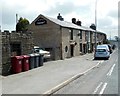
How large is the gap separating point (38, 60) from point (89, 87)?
11.8 metres

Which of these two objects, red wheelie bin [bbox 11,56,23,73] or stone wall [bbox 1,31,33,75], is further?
red wheelie bin [bbox 11,56,23,73]

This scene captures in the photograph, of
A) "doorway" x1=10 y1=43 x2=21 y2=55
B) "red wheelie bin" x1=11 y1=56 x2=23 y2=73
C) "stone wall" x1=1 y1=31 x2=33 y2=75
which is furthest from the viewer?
"doorway" x1=10 y1=43 x2=21 y2=55

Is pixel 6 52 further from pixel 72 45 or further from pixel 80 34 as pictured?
pixel 80 34

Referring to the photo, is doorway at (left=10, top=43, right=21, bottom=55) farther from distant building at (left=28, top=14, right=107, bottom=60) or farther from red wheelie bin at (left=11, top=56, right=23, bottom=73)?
distant building at (left=28, top=14, right=107, bottom=60)

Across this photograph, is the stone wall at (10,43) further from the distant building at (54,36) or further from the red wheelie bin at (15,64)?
the distant building at (54,36)

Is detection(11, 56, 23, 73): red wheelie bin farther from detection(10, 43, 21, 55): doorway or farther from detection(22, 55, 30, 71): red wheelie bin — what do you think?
detection(10, 43, 21, 55): doorway

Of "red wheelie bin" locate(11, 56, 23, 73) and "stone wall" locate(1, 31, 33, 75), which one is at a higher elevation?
"stone wall" locate(1, 31, 33, 75)

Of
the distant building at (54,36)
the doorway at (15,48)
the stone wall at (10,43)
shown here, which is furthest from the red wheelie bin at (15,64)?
the distant building at (54,36)

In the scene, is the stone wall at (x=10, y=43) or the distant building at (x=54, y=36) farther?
the distant building at (x=54, y=36)

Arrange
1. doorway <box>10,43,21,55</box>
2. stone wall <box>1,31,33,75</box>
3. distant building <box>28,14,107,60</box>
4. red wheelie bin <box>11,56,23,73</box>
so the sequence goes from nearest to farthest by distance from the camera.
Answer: stone wall <box>1,31,33,75</box>, red wheelie bin <box>11,56,23,73</box>, doorway <box>10,43,21,55</box>, distant building <box>28,14,107,60</box>

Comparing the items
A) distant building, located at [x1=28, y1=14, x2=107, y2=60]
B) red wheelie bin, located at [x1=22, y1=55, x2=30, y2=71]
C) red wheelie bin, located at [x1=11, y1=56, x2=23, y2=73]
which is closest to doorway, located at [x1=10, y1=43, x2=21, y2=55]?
red wheelie bin, located at [x1=22, y1=55, x2=30, y2=71]

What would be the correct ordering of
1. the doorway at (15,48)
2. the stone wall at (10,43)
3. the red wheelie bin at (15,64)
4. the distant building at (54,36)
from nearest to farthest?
1. the stone wall at (10,43)
2. the red wheelie bin at (15,64)
3. the doorway at (15,48)
4. the distant building at (54,36)

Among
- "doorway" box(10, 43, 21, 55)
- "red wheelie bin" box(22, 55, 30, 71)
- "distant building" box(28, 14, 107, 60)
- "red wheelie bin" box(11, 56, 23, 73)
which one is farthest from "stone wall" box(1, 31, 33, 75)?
"distant building" box(28, 14, 107, 60)

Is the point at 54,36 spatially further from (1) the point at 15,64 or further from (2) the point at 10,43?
(1) the point at 15,64
